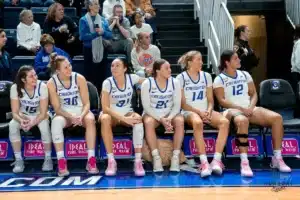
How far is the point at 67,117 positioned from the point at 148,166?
1.13 metres

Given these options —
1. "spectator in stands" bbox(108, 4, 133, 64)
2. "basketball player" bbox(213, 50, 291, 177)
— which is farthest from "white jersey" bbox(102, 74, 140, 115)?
"spectator in stands" bbox(108, 4, 133, 64)

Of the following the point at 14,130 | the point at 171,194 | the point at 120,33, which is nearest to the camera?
the point at 171,194

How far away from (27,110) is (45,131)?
394mm

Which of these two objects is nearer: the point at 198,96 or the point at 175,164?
the point at 175,164

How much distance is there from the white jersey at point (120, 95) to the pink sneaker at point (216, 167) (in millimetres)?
1191

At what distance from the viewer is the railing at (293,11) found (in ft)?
31.5

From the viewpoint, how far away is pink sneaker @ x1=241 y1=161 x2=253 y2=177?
6.31m

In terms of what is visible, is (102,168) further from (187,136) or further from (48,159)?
(187,136)

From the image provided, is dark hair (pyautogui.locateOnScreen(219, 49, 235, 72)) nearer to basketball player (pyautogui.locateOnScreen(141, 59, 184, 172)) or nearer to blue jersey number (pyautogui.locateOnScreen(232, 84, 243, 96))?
blue jersey number (pyautogui.locateOnScreen(232, 84, 243, 96))

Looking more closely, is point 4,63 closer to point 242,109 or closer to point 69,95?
point 69,95

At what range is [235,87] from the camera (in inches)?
276

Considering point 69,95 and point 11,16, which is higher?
point 11,16

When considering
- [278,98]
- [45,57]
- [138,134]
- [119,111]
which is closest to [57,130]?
[119,111]

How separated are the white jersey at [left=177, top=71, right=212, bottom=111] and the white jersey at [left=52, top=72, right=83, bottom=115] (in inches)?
48.8
